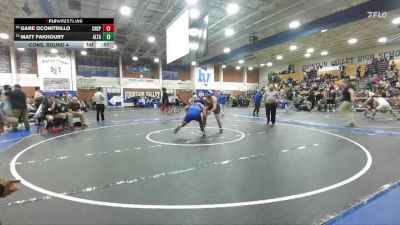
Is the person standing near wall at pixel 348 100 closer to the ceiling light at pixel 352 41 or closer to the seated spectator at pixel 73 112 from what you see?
the seated spectator at pixel 73 112

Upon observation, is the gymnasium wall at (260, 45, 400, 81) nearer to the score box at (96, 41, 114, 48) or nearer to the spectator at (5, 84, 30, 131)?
the score box at (96, 41, 114, 48)

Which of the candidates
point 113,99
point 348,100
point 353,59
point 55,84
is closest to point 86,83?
Result: point 113,99

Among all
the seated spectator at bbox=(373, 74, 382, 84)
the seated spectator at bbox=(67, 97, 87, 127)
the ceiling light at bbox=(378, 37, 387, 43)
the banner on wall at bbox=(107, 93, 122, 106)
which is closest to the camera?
the seated spectator at bbox=(67, 97, 87, 127)

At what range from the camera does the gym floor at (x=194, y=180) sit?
250 cm

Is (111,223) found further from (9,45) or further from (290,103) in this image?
(9,45)

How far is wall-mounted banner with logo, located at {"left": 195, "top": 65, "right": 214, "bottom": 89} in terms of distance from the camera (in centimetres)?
3076

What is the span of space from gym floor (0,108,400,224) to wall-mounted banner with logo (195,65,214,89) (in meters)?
25.2

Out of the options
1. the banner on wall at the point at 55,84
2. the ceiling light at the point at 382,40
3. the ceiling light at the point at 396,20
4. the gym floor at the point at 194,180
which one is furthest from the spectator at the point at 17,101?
the ceiling light at the point at 382,40

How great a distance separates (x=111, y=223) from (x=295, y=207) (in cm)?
187

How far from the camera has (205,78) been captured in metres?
31.2

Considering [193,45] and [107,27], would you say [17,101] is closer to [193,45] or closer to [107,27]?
[107,27]

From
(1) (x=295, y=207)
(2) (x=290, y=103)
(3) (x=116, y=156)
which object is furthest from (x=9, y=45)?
(1) (x=295, y=207)

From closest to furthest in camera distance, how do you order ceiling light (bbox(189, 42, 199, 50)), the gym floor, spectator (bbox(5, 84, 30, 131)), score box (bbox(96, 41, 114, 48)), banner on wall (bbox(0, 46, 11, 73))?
the gym floor → spectator (bbox(5, 84, 30, 131)) → score box (bbox(96, 41, 114, 48)) → ceiling light (bbox(189, 42, 199, 50)) → banner on wall (bbox(0, 46, 11, 73))
